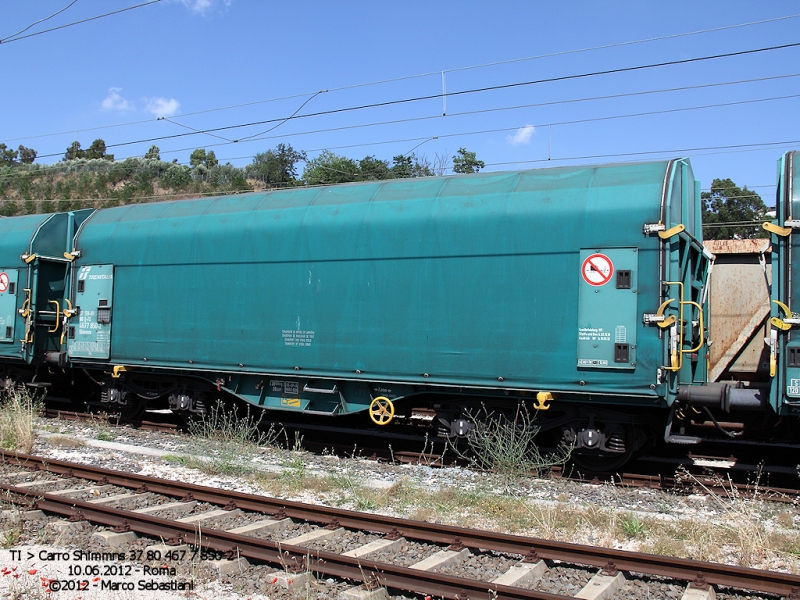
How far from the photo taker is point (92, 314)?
12094 mm

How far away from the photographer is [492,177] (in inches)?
364

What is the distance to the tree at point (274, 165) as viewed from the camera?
5603 centimetres

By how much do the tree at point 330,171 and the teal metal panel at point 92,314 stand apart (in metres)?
25.2

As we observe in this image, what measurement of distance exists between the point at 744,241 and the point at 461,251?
4.94 meters

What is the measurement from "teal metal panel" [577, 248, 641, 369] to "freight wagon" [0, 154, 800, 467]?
0.02 m

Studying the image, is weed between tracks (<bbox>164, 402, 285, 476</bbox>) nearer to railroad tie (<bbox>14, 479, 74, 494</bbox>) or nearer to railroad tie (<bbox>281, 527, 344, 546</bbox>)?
railroad tie (<bbox>14, 479, 74, 494</bbox>)

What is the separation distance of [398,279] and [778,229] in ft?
14.8

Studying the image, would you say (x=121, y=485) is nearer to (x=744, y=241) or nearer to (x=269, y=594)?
(x=269, y=594)

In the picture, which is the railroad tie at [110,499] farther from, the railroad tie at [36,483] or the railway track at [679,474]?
the railway track at [679,474]

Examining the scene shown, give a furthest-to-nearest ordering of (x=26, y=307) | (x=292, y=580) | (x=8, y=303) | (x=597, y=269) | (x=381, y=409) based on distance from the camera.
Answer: (x=8, y=303) → (x=26, y=307) → (x=381, y=409) → (x=597, y=269) → (x=292, y=580)

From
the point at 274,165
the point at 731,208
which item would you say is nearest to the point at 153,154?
the point at 274,165

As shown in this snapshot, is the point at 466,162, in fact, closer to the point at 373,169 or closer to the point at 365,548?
the point at 373,169

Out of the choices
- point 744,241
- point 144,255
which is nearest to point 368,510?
point 144,255

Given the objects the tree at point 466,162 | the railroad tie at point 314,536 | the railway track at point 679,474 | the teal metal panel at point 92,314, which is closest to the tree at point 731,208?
the tree at point 466,162
